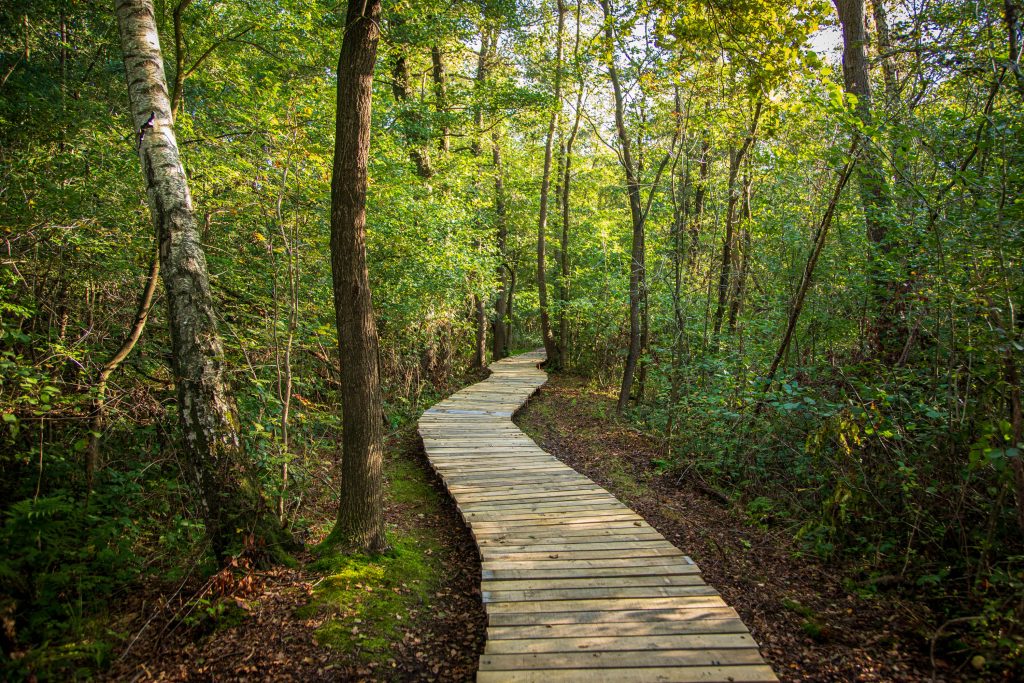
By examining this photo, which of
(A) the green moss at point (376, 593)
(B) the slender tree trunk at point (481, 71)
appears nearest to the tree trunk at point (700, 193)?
(B) the slender tree trunk at point (481, 71)

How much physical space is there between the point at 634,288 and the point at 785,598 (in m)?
7.32

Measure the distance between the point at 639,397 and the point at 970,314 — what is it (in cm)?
→ 811

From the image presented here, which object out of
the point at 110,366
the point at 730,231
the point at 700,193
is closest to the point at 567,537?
the point at 110,366

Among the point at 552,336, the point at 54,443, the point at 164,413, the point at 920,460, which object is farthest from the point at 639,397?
the point at 54,443

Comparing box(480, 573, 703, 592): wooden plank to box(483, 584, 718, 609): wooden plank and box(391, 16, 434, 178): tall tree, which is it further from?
box(391, 16, 434, 178): tall tree

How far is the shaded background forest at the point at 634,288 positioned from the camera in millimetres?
3600

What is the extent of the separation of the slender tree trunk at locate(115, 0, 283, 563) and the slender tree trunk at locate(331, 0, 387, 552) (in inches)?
27.6

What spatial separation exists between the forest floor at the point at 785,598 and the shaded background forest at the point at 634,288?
25 cm

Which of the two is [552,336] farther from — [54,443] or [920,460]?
[54,443]

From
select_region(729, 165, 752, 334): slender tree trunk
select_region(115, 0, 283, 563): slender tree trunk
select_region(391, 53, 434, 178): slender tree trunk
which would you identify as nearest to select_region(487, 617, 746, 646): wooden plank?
select_region(115, 0, 283, 563): slender tree trunk

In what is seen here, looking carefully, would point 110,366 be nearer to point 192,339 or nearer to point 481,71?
point 192,339

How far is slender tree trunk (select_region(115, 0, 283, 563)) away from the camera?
3605 millimetres

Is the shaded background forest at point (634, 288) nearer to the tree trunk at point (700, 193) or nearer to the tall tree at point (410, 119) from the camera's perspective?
the tall tree at point (410, 119)

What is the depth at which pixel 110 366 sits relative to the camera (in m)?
4.52
